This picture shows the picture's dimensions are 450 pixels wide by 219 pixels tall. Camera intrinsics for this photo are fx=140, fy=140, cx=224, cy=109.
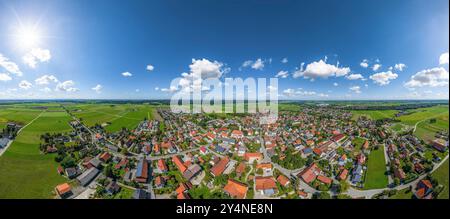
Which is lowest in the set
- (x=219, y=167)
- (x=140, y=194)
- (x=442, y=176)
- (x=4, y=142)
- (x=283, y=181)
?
(x=140, y=194)

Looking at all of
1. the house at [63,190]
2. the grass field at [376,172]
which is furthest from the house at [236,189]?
the house at [63,190]

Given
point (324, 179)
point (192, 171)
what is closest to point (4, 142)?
point (192, 171)

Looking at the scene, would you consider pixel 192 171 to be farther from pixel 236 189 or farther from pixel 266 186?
pixel 266 186

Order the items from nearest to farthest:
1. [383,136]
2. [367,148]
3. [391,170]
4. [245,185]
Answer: [245,185] → [391,170] → [367,148] → [383,136]
